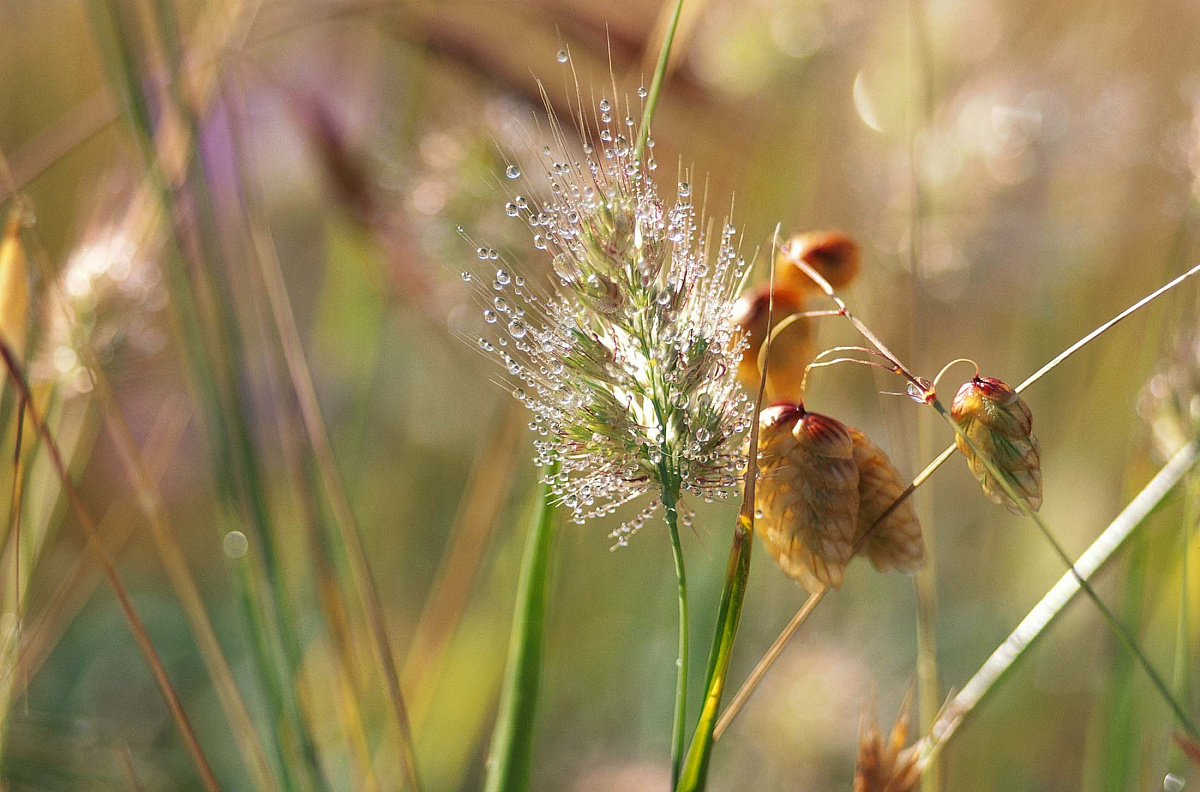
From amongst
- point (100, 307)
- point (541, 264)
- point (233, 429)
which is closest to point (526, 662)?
point (233, 429)

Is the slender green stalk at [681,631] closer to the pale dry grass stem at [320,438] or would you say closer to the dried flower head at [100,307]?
the pale dry grass stem at [320,438]

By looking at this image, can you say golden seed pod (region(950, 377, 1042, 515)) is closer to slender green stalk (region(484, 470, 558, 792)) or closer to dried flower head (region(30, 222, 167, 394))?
slender green stalk (region(484, 470, 558, 792))

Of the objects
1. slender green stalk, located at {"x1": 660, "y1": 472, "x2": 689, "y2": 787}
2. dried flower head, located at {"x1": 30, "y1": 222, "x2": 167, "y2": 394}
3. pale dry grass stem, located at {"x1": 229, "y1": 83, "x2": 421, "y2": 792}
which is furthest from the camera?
dried flower head, located at {"x1": 30, "y1": 222, "x2": 167, "y2": 394}

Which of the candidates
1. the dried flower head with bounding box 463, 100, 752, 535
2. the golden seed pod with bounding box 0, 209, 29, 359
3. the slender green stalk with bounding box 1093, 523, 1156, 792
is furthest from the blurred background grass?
the dried flower head with bounding box 463, 100, 752, 535

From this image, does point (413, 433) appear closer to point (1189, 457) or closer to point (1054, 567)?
point (1054, 567)

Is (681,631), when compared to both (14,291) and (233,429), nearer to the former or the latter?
(233,429)
